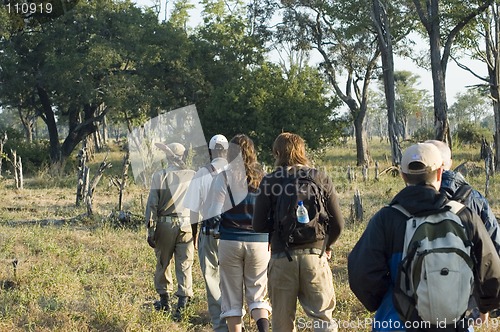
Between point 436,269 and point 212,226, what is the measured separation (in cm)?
274

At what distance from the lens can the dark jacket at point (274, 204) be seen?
13.5 ft

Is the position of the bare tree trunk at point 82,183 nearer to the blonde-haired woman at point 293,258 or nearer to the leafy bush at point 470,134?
the blonde-haired woman at point 293,258

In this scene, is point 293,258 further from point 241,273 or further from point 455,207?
point 455,207

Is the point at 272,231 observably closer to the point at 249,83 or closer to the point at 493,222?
the point at 493,222

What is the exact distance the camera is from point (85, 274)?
7.31 metres

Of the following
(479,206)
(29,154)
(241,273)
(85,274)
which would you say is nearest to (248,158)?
(241,273)

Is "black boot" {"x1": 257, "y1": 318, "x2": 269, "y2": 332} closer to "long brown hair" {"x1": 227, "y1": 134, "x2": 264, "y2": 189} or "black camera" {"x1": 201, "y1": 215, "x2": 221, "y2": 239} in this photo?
"black camera" {"x1": 201, "y1": 215, "x2": 221, "y2": 239}

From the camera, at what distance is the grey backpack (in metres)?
2.63

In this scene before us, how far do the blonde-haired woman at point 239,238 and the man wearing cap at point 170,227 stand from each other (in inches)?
44.4

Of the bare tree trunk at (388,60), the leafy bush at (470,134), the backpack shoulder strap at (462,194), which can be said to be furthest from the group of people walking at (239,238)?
the leafy bush at (470,134)

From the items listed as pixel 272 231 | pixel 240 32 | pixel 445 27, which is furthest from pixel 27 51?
pixel 272 231

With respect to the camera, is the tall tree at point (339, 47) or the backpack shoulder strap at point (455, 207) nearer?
the backpack shoulder strap at point (455, 207)

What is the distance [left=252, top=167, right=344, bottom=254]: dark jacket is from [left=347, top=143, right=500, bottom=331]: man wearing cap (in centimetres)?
119

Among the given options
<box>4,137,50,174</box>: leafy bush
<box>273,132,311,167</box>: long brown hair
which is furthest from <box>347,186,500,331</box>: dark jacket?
<box>4,137,50,174</box>: leafy bush
